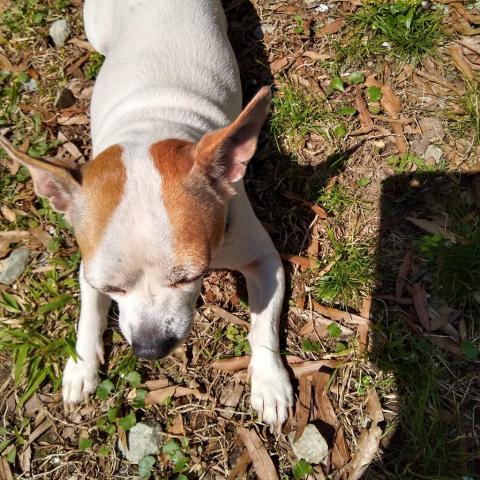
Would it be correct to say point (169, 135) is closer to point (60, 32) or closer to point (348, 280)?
point (348, 280)

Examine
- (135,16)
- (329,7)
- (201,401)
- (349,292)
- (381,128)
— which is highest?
(135,16)

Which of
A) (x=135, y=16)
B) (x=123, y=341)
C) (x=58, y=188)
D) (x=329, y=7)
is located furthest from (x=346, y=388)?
(x=329, y=7)

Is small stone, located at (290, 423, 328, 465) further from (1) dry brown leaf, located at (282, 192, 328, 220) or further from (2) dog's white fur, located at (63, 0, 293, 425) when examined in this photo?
(1) dry brown leaf, located at (282, 192, 328, 220)

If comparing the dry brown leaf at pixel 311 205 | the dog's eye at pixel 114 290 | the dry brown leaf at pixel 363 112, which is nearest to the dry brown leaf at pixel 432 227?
the dry brown leaf at pixel 311 205

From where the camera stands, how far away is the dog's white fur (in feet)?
9.80

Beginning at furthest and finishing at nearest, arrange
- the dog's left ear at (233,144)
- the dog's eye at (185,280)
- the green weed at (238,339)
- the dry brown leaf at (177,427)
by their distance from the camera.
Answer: the green weed at (238,339) < the dry brown leaf at (177,427) < the dog's eye at (185,280) < the dog's left ear at (233,144)

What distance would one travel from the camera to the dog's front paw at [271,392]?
145 inches

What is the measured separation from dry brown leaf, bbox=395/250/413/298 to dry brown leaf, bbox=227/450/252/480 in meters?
1.63

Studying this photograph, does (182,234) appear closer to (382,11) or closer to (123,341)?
(123,341)

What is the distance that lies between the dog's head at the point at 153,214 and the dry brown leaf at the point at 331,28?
275 centimetres

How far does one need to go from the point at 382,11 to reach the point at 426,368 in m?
3.26

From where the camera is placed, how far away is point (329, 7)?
17.2ft

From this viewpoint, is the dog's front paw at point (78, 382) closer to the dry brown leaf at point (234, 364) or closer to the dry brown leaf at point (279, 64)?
the dry brown leaf at point (234, 364)

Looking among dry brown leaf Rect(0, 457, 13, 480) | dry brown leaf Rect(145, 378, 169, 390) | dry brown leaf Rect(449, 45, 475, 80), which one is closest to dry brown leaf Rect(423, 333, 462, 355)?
dry brown leaf Rect(145, 378, 169, 390)
